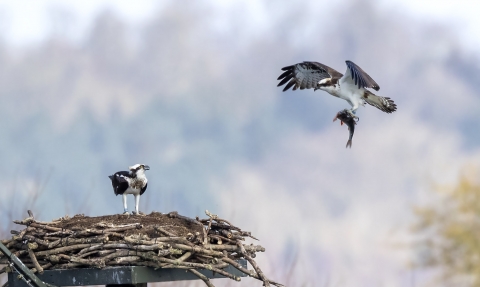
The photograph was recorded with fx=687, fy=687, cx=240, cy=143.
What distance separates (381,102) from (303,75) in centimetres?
78

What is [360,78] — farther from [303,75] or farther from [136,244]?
[136,244]

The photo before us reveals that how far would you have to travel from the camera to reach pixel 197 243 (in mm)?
3930

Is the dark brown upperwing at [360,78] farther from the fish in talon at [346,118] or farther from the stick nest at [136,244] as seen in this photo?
the stick nest at [136,244]

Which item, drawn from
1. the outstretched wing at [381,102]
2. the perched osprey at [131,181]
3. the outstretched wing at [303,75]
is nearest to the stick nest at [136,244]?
the perched osprey at [131,181]

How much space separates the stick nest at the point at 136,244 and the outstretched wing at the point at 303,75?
6.97ft

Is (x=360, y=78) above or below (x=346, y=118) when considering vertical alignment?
above

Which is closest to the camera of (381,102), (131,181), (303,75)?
(131,181)

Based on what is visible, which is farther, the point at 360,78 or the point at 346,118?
the point at 360,78

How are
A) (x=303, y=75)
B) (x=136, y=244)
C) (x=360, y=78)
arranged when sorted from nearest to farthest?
(x=136, y=244), (x=360, y=78), (x=303, y=75)

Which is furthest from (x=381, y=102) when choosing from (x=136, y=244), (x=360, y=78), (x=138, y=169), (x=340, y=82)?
(x=136, y=244)

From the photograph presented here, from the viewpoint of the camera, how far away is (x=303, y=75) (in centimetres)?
604

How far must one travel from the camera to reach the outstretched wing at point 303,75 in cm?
597

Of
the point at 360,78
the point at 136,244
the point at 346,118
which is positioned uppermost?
the point at 360,78

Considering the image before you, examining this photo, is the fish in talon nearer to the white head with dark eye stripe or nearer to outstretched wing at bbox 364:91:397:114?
outstretched wing at bbox 364:91:397:114
